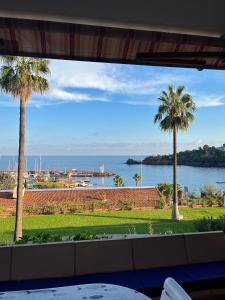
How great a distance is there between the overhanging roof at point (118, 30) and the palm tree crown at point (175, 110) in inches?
488

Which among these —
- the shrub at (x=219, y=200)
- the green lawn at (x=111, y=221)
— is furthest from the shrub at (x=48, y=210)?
the shrub at (x=219, y=200)

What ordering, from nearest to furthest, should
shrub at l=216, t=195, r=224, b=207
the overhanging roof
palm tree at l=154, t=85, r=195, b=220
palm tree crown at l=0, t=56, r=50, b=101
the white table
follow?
1. the white table
2. the overhanging roof
3. palm tree crown at l=0, t=56, r=50, b=101
4. palm tree at l=154, t=85, r=195, b=220
5. shrub at l=216, t=195, r=224, b=207

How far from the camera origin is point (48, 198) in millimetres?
18453

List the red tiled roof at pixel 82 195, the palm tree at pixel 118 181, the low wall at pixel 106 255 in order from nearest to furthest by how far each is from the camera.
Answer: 1. the low wall at pixel 106 255
2. the red tiled roof at pixel 82 195
3. the palm tree at pixel 118 181

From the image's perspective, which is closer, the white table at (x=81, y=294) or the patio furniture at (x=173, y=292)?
the patio furniture at (x=173, y=292)

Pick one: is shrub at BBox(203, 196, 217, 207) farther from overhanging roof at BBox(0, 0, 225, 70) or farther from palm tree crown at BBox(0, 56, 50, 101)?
overhanging roof at BBox(0, 0, 225, 70)

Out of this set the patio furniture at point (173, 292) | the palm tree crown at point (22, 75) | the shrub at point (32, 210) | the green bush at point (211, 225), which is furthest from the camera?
the shrub at point (32, 210)

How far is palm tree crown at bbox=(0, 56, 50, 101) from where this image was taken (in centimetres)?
1041

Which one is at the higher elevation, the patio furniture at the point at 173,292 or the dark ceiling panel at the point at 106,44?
the dark ceiling panel at the point at 106,44

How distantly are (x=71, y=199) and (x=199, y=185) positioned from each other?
6.92 metres

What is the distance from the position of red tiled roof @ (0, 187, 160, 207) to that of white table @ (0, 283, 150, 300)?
15.9 metres

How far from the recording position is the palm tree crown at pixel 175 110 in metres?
15.0

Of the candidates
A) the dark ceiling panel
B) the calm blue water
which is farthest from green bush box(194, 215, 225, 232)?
the calm blue water

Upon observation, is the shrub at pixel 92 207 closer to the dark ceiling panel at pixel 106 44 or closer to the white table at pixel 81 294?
the dark ceiling panel at pixel 106 44
